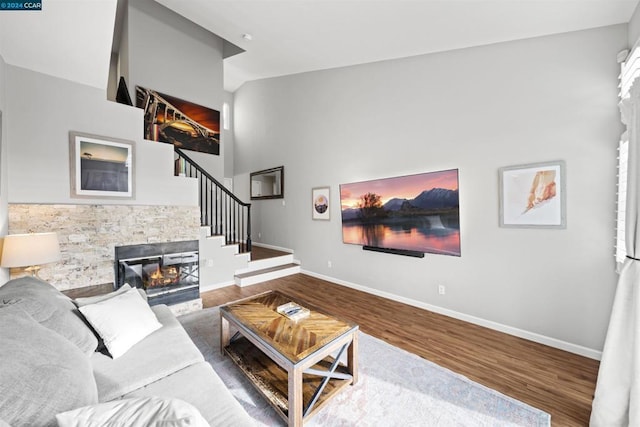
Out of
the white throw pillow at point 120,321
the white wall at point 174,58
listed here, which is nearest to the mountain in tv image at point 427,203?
the white throw pillow at point 120,321

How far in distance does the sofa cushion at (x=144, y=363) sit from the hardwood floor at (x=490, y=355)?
191cm

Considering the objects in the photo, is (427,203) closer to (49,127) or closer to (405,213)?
(405,213)

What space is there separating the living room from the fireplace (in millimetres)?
248

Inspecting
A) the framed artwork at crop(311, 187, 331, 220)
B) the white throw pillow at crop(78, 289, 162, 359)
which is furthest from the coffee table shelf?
the framed artwork at crop(311, 187, 331, 220)

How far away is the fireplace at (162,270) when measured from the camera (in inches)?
123

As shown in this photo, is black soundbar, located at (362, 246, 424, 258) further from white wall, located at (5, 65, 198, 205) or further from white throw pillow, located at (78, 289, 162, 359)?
white wall, located at (5, 65, 198, 205)

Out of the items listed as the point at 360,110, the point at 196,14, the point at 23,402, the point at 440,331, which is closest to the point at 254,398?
the point at 23,402

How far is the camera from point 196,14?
11.6 ft

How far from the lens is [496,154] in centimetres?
276

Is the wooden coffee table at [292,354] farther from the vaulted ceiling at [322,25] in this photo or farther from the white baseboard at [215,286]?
the vaulted ceiling at [322,25]

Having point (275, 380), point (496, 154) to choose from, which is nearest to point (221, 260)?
point (275, 380)

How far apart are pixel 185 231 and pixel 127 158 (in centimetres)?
121

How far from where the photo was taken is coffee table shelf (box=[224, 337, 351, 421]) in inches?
65.7

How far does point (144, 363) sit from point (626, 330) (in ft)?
9.92
